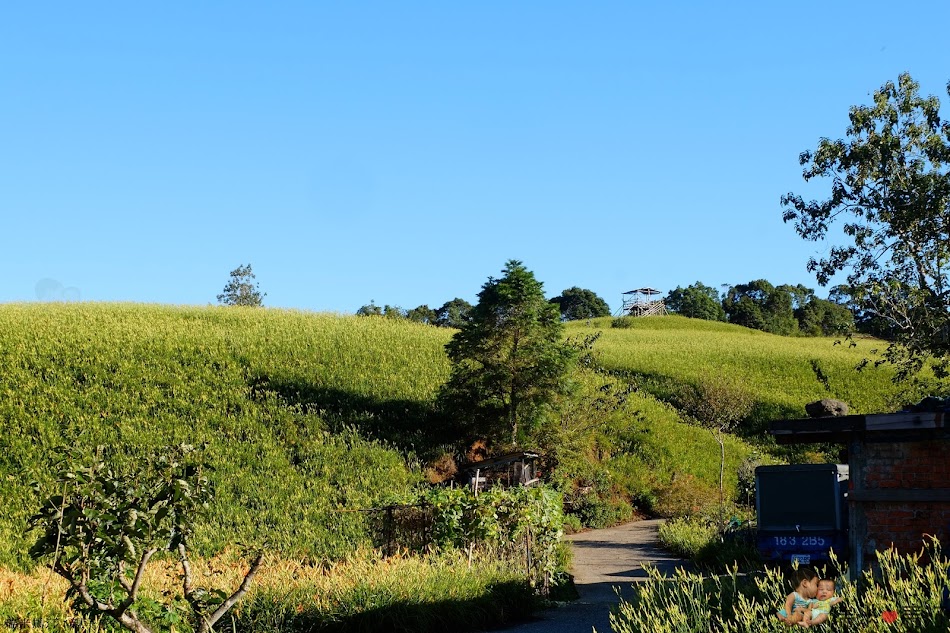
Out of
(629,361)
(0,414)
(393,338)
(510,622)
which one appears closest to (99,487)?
(510,622)

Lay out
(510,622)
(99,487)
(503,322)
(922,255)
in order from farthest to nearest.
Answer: (503,322), (922,255), (510,622), (99,487)

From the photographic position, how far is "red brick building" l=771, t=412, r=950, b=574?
377 inches

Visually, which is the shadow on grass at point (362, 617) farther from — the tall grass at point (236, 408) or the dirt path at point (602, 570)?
the tall grass at point (236, 408)

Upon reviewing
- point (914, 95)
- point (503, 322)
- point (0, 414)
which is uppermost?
point (914, 95)

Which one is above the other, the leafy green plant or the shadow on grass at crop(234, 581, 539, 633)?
the leafy green plant

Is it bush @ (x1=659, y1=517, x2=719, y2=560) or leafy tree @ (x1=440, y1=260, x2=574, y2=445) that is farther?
leafy tree @ (x1=440, y1=260, x2=574, y2=445)

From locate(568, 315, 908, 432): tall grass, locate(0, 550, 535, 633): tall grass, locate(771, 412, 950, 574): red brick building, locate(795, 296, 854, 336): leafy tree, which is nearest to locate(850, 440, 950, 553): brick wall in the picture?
locate(771, 412, 950, 574): red brick building

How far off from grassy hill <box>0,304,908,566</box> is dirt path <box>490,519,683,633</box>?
2410mm

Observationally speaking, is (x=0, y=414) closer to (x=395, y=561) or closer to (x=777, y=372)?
(x=395, y=561)

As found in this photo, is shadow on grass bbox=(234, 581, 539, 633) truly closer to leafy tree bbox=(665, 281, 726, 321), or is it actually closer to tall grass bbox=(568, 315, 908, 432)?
tall grass bbox=(568, 315, 908, 432)

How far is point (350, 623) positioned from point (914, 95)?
73.4 ft

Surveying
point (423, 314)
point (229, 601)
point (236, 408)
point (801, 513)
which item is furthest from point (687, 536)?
point (423, 314)

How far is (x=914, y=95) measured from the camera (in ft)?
82.6

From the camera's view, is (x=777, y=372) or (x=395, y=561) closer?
(x=395, y=561)
